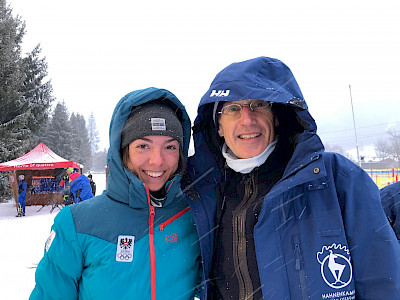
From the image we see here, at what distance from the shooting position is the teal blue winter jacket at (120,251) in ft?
5.57

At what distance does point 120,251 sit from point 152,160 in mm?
564

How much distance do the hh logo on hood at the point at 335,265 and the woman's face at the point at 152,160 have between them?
103 centimetres

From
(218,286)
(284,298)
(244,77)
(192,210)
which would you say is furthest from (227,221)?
(244,77)

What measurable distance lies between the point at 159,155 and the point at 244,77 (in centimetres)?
72

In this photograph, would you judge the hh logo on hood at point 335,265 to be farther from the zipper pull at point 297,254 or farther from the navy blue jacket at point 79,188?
the navy blue jacket at point 79,188

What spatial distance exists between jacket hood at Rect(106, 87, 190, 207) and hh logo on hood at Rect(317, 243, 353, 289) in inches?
Answer: 37.0

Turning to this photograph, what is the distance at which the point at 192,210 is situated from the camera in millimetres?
1940

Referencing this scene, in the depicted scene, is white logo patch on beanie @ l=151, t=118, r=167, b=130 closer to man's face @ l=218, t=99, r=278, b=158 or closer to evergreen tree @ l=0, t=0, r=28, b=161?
man's face @ l=218, t=99, r=278, b=158

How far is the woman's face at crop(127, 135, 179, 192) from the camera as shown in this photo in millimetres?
1950

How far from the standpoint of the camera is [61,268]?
1714 millimetres

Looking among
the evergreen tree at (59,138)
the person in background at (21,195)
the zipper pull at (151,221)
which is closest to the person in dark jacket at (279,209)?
the zipper pull at (151,221)

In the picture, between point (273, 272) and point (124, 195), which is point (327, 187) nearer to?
point (273, 272)

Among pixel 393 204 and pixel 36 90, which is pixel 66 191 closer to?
pixel 36 90

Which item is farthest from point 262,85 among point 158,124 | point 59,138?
point 59,138
